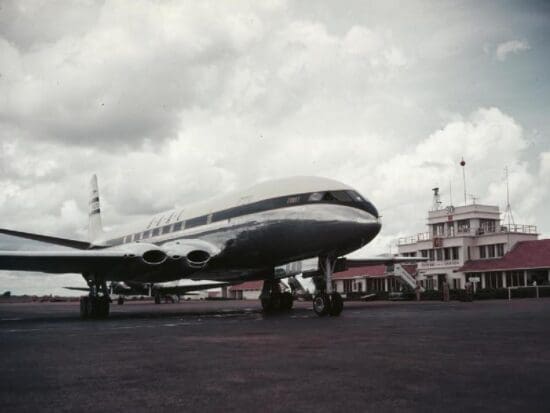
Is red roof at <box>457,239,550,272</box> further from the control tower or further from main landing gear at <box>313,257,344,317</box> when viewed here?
main landing gear at <box>313,257,344,317</box>

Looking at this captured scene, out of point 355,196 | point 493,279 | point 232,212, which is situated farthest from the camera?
point 493,279

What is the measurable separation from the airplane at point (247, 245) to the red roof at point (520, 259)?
37331mm

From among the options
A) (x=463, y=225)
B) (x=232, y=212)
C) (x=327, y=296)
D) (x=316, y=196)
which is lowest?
(x=327, y=296)

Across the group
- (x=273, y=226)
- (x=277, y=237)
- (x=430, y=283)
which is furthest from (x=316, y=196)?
(x=430, y=283)

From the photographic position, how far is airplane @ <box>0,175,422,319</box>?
52.5 ft

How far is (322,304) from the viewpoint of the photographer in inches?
637

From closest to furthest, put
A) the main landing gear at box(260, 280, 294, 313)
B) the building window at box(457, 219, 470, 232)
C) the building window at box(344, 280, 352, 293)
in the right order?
the main landing gear at box(260, 280, 294, 313) → the building window at box(457, 219, 470, 232) → the building window at box(344, 280, 352, 293)

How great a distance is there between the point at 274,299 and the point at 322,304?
5287 mm

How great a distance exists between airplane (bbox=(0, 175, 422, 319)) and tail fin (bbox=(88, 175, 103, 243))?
29.7 feet

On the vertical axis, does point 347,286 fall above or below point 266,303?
below

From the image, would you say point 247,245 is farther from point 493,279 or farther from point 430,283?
point 430,283

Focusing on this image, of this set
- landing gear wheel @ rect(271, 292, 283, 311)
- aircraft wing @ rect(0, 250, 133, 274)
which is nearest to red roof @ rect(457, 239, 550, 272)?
landing gear wheel @ rect(271, 292, 283, 311)

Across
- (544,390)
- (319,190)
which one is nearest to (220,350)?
(544,390)

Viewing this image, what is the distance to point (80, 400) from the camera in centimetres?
467
